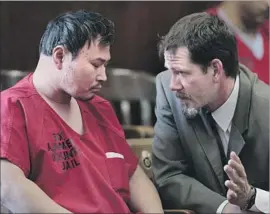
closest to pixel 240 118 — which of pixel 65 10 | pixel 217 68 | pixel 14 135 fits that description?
pixel 217 68

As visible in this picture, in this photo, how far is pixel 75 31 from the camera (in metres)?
1.08

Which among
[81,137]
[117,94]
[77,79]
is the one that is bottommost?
[117,94]

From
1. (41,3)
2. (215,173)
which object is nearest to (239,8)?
(215,173)

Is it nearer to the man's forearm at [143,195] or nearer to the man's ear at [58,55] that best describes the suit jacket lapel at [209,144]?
the man's forearm at [143,195]

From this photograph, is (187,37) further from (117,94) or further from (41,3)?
(41,3)

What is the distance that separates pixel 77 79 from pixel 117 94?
1202 millimetres

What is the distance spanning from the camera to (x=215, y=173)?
135cm

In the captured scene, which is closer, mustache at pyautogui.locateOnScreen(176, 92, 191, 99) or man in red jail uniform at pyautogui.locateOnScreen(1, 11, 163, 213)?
man in red jail uniform at pyautogui.locateOnScreen(1, 11, 163, 213)

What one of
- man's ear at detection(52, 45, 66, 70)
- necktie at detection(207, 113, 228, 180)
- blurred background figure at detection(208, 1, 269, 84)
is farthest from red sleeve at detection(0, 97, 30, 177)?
blurred background figure at detection(208, 1, 269, 84)

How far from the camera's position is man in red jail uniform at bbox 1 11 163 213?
101 centimetres

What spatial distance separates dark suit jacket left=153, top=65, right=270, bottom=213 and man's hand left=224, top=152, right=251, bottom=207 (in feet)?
0.26

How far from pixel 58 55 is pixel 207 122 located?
47 centimetres

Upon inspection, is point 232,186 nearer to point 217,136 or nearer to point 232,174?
point 232,174

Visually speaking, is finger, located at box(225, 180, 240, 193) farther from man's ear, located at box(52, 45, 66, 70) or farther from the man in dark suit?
man's ear, located at box(52, 45, 66, 70)
